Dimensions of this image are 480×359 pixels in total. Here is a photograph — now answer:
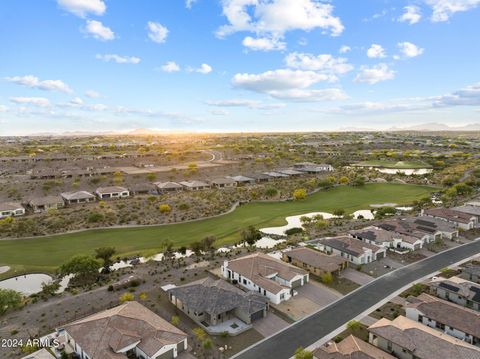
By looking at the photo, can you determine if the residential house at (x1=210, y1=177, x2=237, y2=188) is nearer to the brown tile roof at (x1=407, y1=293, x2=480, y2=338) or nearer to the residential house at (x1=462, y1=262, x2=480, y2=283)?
the residential house at (x1=462, y1=262, x2=480, y2=283)

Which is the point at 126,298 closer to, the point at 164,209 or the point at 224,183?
the point at 164,209

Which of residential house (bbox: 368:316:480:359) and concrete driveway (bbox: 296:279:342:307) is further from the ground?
residential house (bbox: 368:316:480:359)

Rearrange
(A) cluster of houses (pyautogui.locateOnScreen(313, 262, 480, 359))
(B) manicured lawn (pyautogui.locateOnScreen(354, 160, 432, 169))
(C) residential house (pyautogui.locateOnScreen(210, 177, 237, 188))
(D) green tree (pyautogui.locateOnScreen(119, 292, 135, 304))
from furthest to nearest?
1. (B) manicured lawn (pyautogui.locateOnScreen(354, 160, 432, 169))
2. (C) residential house (pyautogui.locateOnScreen(210, 177, 237, 188))
3. (D) green tree (pyautogui.locateOnScreen(119, 292, 135, 304))
4. (A) cluster of houses (pyautogui.locateOnScreen(313, 262, 480, 359))

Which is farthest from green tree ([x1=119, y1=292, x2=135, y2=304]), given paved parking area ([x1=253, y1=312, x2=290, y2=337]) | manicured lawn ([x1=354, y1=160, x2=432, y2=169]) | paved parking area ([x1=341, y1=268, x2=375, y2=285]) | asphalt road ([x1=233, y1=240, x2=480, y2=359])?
manicured lawn ([x1=354, y1=160, x2=432, y2=169])

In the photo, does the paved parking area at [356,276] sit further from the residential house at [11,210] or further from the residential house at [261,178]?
the residential house at [11,210]

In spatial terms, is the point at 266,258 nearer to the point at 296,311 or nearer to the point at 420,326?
the point at 296,311

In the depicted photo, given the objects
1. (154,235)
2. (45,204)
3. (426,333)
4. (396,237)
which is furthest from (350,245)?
(45,204)

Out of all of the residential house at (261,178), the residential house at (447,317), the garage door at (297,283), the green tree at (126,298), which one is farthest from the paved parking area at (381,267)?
the residential house at (261,178)
